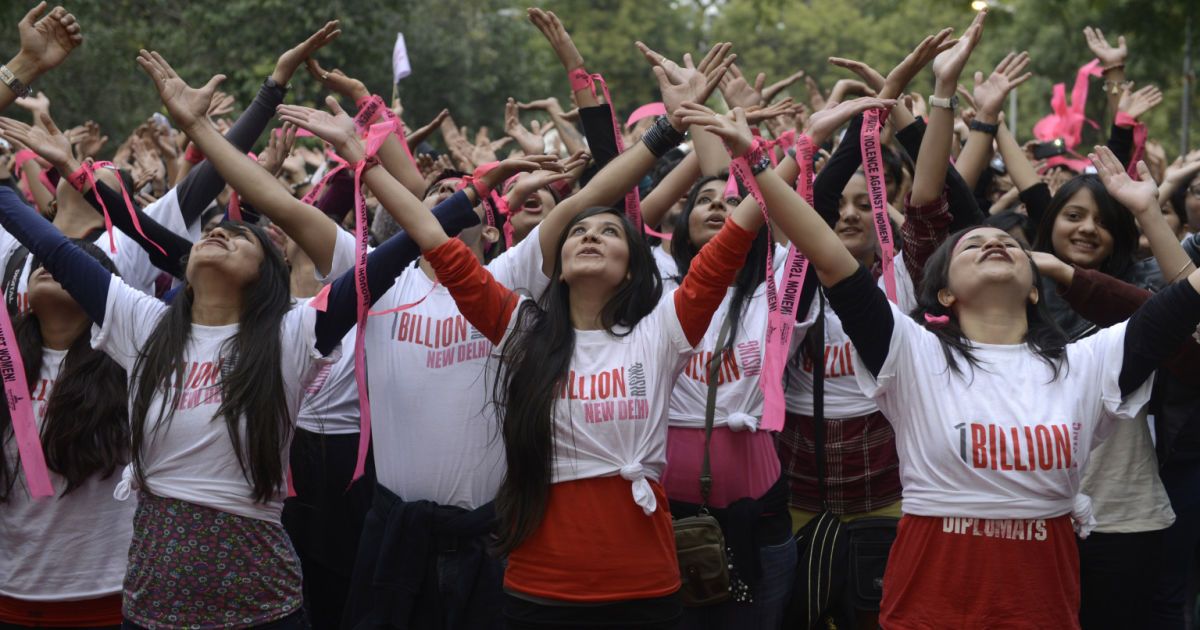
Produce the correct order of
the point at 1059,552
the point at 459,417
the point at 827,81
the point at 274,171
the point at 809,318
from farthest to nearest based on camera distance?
the point at 827,81 → the point at 274,171 → the point at 809,318 → the point at 459,417 → the point at 1059,552

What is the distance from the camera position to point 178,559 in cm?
368

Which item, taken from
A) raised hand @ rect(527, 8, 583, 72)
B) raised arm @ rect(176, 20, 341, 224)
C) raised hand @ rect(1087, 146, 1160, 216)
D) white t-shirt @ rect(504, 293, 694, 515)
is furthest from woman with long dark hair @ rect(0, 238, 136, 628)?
raised hand @ rect(1087, 146, 1160, 216)

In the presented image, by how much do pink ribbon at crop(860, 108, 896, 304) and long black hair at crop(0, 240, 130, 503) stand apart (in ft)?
8.49

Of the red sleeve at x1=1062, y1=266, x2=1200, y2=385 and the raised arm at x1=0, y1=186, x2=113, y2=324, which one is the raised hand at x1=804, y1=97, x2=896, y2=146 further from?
the raised arm at x1=0, y1=186, x2=113, y2=324

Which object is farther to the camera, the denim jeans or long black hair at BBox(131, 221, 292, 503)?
the denim jeans

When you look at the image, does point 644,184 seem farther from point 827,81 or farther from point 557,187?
point 827,81

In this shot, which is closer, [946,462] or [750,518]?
[946,462]

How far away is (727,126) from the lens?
11.4 ft

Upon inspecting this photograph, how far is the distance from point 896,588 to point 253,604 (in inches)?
74.7

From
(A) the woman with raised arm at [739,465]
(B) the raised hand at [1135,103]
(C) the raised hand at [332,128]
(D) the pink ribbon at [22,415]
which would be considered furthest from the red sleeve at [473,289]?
(B) the raised hand at [1135,103]

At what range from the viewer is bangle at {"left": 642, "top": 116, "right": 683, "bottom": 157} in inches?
153

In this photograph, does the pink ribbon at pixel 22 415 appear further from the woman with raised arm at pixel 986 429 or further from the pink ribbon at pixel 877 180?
the pink ribbon at pixel 877 180

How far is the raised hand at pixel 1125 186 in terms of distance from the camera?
3.99 meters

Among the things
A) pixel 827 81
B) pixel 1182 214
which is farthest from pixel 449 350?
pixel 827 81
